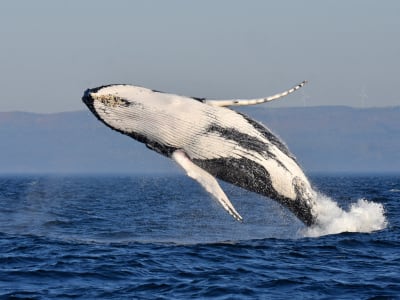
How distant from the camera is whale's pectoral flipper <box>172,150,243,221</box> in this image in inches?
660

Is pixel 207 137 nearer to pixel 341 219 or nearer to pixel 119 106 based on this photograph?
pixel 119 106

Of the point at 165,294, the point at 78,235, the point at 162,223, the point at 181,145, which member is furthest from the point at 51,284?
the point at 162,223

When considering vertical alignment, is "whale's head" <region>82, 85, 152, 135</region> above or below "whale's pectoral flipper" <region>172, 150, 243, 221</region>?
above

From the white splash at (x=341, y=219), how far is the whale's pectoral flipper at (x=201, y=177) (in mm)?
2746

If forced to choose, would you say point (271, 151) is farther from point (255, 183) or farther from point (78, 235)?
point (78, 235)

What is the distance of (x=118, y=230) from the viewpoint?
26922 mm

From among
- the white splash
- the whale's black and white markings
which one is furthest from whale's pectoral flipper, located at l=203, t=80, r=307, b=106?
the white splash

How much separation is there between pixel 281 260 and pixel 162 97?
4659 millimetres

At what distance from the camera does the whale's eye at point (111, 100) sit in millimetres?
16153

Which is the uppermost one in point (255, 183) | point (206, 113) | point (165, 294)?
point (206, 113)

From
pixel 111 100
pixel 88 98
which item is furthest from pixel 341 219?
pixel 88 98

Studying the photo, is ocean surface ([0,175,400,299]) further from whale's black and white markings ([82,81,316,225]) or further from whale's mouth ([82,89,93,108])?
whale's mouth ([82,89,93,108])

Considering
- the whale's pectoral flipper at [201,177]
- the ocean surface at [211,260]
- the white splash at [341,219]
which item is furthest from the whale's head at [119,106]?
the white splash at [341,219]

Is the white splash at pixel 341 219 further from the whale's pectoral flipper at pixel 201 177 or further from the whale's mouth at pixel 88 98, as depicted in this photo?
the whale's mouth at pixel 88 98
